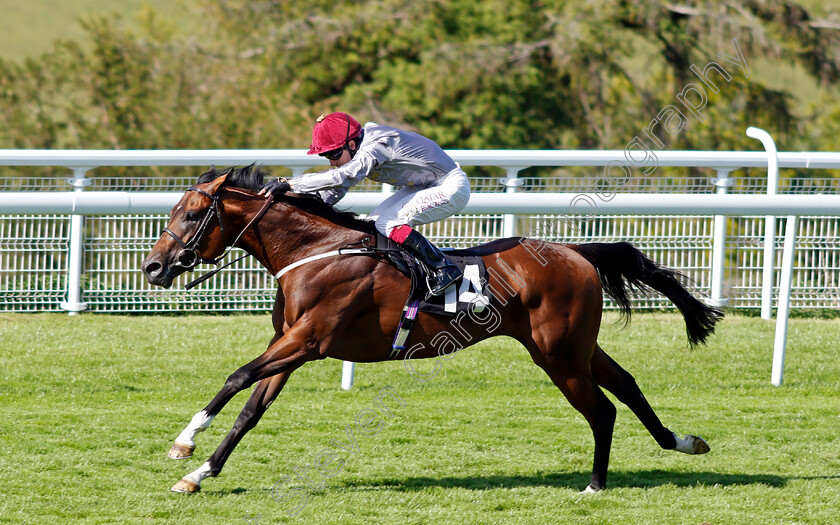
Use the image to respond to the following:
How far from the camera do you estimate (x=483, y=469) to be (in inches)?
187

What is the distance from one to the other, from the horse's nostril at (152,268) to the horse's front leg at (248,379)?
1.86 ft

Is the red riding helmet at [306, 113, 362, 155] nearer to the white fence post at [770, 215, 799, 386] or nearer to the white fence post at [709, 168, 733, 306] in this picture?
the white fence post at [770, 215, 799, 386]

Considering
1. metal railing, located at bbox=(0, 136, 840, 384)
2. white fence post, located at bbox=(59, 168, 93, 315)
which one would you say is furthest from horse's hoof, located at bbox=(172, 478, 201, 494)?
white fence post, located at bbox=(59, 168, 93, 315)

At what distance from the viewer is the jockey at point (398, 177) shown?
4.25 meters

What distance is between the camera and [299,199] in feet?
14.8

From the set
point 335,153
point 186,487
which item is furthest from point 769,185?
point 186,487

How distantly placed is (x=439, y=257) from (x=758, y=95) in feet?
54.2

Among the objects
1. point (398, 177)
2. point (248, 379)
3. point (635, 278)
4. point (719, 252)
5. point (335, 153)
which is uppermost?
point (335, 153)

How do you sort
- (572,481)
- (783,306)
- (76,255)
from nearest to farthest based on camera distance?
1. (572,481)
2. (783,306)
3. (76,255)

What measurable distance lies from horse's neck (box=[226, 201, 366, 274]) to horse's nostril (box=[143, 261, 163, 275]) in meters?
0.34

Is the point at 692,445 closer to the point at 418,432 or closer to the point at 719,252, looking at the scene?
the point at 418,432

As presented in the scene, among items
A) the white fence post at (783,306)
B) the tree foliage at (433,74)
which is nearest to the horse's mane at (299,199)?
the white fence post at (783,306)

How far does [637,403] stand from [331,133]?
78.3 inches

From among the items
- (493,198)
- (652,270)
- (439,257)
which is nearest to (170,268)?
(439,257)
